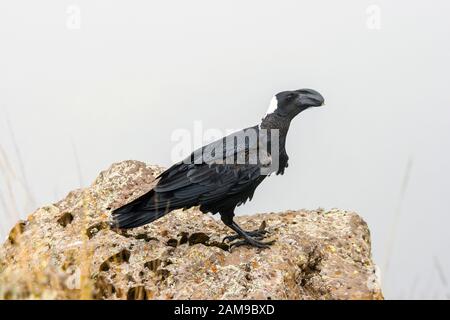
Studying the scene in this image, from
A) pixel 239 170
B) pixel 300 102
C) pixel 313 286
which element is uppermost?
pixel 300 102

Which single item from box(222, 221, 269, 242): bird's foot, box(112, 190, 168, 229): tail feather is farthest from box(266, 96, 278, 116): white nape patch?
box(112, 190, 168, 229): tail feather

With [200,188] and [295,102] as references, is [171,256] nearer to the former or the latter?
[200,188]

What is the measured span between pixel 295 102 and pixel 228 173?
1.08m

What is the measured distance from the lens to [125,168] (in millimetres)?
8156

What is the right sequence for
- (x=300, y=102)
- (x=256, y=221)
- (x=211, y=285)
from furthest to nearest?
(x=256, y=221) < (x=300, y=102) < (x=211, y=285)

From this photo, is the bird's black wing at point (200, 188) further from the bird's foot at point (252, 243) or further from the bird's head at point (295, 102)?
the bird's head at point (295, 102)

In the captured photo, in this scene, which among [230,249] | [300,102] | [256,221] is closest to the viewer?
[230,249]

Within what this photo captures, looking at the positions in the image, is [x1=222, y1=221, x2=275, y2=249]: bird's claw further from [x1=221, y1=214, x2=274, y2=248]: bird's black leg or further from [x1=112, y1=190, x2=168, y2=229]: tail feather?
[x1=112, y1=190, x2=168, y2=229]: tail feather

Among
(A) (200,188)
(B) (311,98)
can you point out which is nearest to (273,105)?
(B) (311,98)

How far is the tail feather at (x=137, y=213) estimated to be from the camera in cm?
672

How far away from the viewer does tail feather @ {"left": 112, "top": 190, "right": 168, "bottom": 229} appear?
672 centimetres
